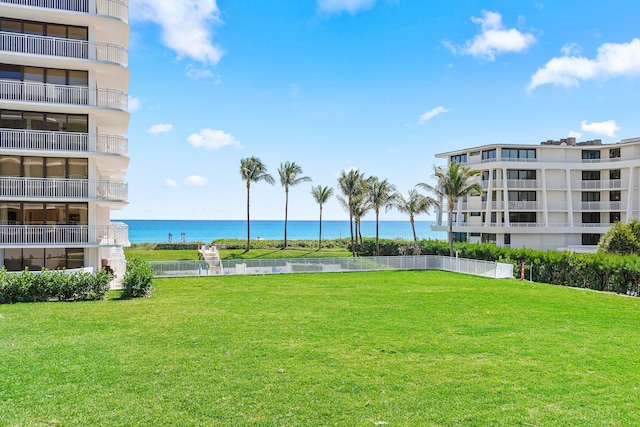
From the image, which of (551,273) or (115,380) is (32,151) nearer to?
(115,380)

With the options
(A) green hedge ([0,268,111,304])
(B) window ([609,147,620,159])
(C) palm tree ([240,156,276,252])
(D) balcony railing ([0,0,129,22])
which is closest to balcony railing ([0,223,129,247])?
(A) green hedge ([0,268,111,304])

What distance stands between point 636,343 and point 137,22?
31843 mm

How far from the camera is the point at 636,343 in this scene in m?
12.1

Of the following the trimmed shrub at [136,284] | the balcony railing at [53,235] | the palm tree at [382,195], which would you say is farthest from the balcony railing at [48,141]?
the palm tree at [382,195]

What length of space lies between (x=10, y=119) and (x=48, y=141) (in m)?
2.18

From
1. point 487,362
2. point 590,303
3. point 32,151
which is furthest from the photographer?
point 32,151

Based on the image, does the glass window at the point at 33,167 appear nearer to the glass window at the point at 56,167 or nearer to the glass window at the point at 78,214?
the glass window at the point at 56,167

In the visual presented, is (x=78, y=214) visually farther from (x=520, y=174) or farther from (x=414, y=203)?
(x=520, y=174)

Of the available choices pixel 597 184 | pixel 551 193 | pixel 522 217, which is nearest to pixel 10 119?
pixel 522 217

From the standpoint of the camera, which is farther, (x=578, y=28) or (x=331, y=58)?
(x=331, y=58)

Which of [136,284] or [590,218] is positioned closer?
[136,284]

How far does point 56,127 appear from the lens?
2394 cm

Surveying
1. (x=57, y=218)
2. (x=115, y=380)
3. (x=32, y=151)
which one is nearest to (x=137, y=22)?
(x=32, y=151)

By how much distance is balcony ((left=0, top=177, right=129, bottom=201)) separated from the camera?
894 inches
